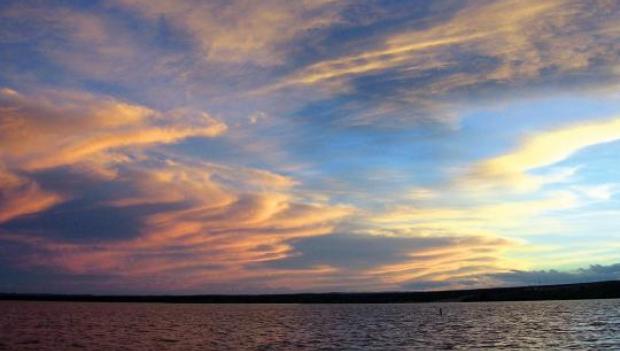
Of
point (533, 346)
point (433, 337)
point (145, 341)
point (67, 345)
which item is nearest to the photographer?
point (533, 346)

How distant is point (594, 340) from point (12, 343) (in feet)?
227

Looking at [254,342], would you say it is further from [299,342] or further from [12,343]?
[12,343]

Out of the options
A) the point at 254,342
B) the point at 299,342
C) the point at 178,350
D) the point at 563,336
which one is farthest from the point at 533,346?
the point at 178,350

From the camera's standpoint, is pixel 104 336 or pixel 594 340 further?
pixel 104 336

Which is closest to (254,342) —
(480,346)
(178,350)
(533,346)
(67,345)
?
(178,350)

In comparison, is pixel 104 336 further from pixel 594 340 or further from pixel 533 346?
pixel 594 340

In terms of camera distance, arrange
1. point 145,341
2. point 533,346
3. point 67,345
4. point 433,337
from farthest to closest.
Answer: point 433,337 < point 145,341 < point 67,345 < point 533,346

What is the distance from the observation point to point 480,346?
6612cm

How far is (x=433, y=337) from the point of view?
80750 mm

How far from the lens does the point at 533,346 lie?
212ft

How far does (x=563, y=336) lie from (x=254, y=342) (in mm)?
Answer: 40541

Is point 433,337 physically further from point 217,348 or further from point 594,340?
point 217,348

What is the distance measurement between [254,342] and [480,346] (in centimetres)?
2758

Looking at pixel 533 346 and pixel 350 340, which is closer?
pixel 533 346
